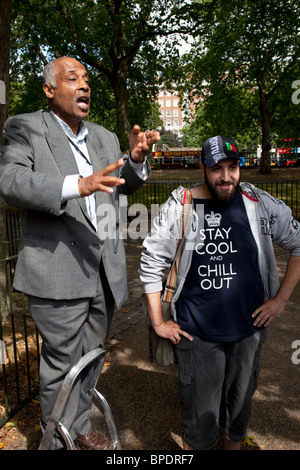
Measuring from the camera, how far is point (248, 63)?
21.6m

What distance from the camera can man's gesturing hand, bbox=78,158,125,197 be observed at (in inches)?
66.4

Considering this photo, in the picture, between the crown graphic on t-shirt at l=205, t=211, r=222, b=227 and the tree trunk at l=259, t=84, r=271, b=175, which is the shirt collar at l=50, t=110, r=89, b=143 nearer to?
the crown graphic on t-shirt at l=205, t=211, r=222, b=227

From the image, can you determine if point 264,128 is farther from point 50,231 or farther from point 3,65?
point 50,231

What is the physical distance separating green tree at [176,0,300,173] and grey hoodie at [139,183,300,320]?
11464mm

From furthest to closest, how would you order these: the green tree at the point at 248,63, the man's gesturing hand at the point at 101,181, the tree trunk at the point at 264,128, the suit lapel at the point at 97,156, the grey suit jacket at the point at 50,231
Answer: the tree trunk at the point at 264,128 → the green tree at the point at 248,63 → the suit lapel at the point at 97,156 → the grey suit jacket at the point at 50,231 → the man's gesturing hand at the point at 101,181

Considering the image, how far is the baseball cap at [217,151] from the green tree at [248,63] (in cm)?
1144

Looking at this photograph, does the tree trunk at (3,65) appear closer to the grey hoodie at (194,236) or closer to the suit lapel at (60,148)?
the suit lapel at (60,148)

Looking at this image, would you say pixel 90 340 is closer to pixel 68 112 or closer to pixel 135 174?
pixel 135 174

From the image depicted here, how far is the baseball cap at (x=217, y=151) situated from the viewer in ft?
6.84

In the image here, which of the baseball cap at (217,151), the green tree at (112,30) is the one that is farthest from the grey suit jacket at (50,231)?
the green tree at (112,30)

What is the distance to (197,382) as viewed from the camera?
2.21 metres

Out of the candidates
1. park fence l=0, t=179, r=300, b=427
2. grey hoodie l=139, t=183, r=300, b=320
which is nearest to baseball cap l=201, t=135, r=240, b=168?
grey hoodie l=139, t=183, r=300, b=320

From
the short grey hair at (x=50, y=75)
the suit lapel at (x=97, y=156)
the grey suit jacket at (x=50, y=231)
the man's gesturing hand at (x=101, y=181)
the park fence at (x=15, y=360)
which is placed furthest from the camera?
the park fence at (x=15, y=360)

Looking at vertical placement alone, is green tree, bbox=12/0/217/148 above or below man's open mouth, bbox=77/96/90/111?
above
